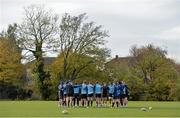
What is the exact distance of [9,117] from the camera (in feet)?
74.1

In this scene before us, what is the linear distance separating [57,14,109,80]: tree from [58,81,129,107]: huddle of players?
37.9 meters

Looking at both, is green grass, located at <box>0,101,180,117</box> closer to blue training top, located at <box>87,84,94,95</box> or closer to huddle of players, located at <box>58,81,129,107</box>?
huddle of players, located at <box>58,81,129,107</box>

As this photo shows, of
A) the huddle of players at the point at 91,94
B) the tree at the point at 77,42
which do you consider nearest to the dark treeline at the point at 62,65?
the tree at the point at 77,42

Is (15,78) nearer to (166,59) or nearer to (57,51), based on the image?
(57,51)

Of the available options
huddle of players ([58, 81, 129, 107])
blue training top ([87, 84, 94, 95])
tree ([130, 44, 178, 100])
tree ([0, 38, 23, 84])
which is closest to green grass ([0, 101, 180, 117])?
huddle of players ([58, 81, 129, 107])

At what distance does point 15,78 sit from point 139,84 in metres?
17.9

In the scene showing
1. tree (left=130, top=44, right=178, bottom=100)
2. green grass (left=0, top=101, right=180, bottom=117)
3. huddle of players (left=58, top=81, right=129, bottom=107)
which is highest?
tree (left=130, top=44, right=178, bottom=100)

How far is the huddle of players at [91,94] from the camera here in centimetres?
3553

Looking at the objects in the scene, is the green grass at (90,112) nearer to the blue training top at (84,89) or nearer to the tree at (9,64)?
the blue training top at (84,89)

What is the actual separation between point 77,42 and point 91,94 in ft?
130

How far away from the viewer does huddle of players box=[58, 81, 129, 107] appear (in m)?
35.5

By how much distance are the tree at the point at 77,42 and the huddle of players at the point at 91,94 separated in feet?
124

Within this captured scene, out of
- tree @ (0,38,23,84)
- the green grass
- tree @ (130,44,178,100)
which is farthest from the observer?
tree @ (130,44,178,100)

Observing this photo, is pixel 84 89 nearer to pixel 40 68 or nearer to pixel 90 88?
pixel 90 88
